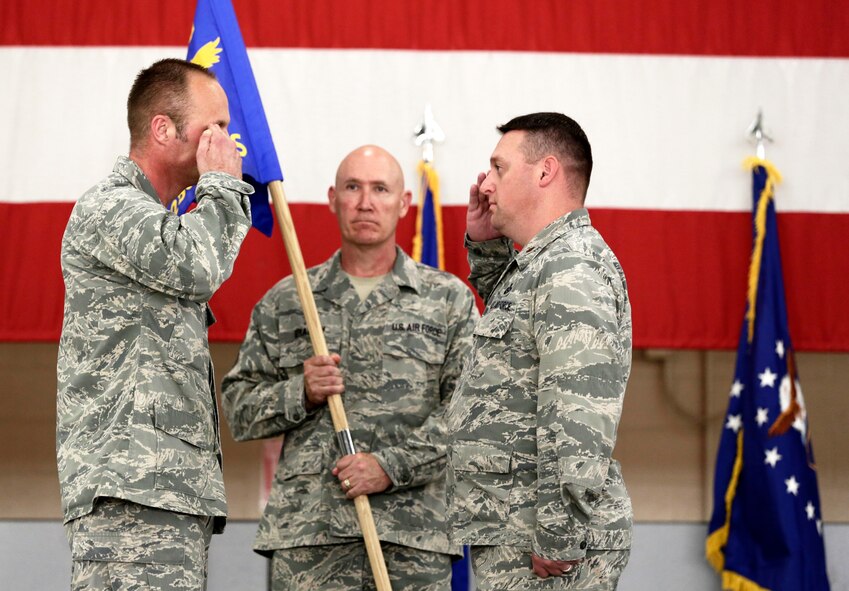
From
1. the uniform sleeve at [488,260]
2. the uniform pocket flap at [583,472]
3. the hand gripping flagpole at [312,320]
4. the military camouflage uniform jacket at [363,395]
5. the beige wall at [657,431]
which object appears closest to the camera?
the uniform pocket flap at [583,472]

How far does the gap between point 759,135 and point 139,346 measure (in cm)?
215

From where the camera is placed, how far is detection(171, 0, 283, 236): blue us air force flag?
2650mm

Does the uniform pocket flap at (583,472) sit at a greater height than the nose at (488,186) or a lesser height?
lesser

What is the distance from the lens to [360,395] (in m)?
2.79

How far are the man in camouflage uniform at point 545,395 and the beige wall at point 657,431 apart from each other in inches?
67.3

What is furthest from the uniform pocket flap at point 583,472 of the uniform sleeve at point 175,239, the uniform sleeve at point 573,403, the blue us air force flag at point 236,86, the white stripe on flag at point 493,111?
the white stripe on flag at point 493,111

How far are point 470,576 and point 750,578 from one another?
87cm

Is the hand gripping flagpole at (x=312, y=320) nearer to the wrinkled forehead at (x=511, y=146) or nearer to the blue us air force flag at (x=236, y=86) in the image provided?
the blue us air force flag at (x=236, y=86)

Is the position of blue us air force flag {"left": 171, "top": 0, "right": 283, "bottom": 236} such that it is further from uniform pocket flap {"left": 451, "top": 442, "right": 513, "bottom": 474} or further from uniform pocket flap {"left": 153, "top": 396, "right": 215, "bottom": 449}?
uniform pocket flap {"left": 451, "top": 442, "right": 513, "bottom": 474}

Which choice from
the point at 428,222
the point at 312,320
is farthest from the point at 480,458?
the point at 428,222

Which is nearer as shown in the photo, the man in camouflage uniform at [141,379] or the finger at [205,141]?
the man in camouflage uniform at [141,379]

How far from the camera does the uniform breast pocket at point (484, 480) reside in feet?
6.51

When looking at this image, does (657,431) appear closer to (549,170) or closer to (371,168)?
(371,168)

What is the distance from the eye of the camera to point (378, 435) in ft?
9.04
